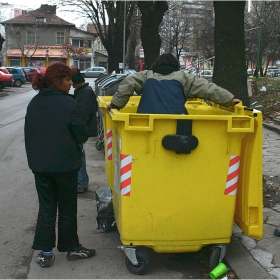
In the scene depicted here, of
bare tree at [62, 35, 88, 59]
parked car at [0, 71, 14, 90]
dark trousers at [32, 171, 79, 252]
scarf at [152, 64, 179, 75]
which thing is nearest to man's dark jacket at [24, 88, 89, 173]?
dark trousers at [32, 171, 79, 252]

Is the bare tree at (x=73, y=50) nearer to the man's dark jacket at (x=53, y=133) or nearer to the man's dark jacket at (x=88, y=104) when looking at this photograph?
the man's dark jacket at (x=88, y=104)

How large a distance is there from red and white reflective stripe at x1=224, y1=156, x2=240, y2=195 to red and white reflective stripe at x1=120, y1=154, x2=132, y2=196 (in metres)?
0.82

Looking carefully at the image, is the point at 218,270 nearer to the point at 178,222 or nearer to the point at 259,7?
the point at 178,222

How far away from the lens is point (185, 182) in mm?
3982

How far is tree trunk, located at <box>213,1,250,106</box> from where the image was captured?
21.1 feet

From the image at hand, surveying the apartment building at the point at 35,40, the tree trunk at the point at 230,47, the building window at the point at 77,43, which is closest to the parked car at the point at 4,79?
the tree trunk at the point at 230,47

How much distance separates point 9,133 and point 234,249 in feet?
34.2

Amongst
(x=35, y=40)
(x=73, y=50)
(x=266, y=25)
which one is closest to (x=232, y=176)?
(x=266, y=25)

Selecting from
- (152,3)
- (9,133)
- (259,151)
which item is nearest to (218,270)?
(259,151)

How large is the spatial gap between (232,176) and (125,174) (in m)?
0.89

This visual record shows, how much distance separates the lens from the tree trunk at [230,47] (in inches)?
253

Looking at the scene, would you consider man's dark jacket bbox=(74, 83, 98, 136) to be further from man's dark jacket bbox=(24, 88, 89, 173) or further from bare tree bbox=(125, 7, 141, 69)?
bare tree bbox=(125, 7, 141, 69)

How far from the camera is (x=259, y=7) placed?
132ft

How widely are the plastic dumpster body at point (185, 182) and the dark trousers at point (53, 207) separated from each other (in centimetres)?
52
